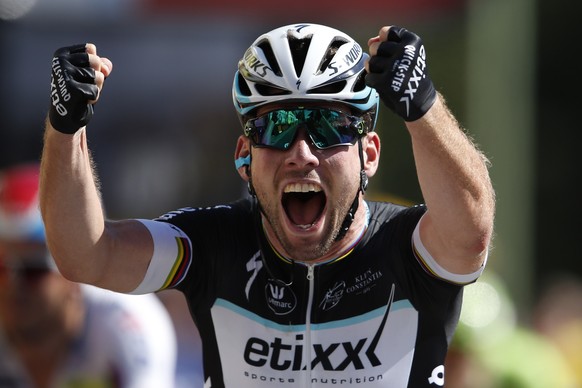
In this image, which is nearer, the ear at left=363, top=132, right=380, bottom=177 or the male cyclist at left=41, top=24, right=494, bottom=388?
the male cyclist at left=41, top=24, right=494, bottom=388

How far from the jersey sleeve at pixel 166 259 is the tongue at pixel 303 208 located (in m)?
0.41

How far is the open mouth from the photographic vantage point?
4129 mm

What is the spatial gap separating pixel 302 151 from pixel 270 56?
0.43m

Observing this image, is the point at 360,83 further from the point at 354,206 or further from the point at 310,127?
the point at 354,206

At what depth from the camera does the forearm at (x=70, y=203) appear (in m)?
3.90

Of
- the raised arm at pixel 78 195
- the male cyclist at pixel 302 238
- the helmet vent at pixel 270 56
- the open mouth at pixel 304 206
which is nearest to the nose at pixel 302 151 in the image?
the male cyclist at pixel 302 238

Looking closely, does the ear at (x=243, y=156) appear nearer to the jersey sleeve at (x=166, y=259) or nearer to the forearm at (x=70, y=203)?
the jersey sleeve at (x=166, y=259)

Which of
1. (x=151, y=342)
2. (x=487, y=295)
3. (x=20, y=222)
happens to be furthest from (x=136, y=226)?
(x=487, y=295)

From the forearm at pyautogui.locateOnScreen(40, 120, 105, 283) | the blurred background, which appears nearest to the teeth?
the forearm at pyautogui.locateOnScreen(40, 120, 105, 283)

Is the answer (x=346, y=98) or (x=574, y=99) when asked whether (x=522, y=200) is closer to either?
(x=574, y=99)

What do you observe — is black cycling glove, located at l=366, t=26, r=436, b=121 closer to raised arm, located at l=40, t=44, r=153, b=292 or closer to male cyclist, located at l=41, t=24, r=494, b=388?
male cyclist, located at l=41, t=24, r=494, b=388

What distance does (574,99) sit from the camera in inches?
587

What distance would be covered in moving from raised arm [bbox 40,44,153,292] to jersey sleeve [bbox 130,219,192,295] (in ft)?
0.11

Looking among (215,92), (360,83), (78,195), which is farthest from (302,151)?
(215,92)
